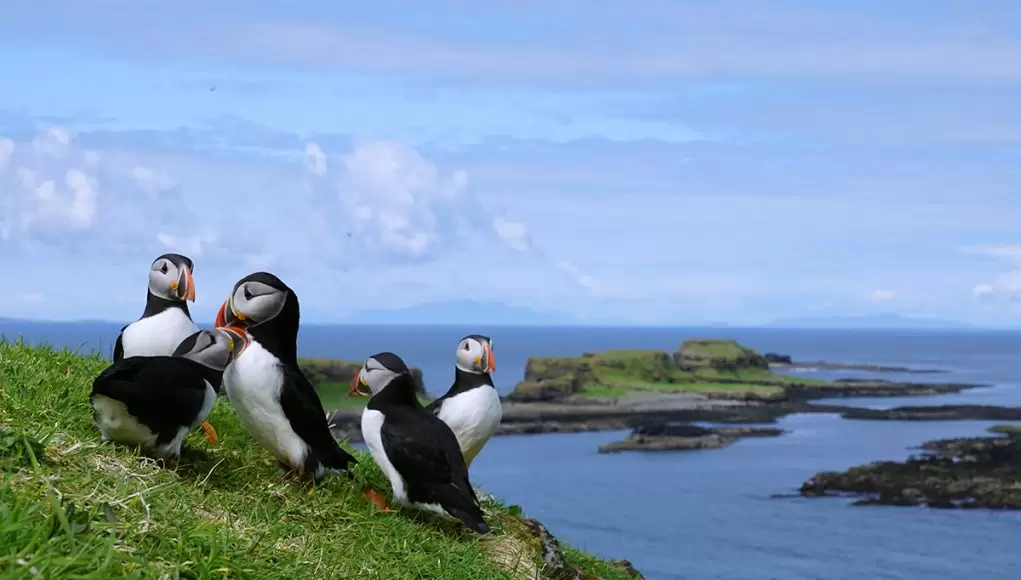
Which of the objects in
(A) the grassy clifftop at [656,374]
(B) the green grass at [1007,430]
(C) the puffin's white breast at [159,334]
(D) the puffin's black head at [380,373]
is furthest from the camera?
(A) the grassy clifftop at [656,374]

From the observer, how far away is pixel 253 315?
848 centimetres

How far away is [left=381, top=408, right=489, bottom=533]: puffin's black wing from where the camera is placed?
849cm

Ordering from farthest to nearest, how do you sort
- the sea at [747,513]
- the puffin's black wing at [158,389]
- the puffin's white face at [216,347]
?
the sea at [747,513] → the puffin's white face at [216,347] → the puffin's black wing at [158,389]

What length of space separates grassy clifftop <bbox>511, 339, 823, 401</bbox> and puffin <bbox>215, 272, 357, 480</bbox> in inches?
3385


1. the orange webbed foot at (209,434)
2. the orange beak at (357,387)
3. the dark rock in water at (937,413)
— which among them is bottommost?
the dark rock in water at (937,413)

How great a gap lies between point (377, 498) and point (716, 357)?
10948 centimetres

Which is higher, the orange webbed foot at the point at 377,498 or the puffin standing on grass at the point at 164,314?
the puffin standing on grass at the point at 164,314

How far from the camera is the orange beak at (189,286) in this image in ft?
30.8

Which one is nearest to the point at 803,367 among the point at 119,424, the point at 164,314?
the point at 164,314

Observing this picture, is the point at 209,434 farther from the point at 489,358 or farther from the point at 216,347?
the point at 489,358

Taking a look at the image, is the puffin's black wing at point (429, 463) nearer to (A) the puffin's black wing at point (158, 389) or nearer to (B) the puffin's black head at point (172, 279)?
(A) the puffin's black wing at point (158, 389)

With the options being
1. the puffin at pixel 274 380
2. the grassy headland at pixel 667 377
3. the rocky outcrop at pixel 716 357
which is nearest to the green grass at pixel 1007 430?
the grassy headland at pixel 667 377

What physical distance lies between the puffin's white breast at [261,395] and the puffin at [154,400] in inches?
7.3

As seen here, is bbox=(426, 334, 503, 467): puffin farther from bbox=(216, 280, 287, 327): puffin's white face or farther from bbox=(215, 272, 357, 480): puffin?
bbox=(216, 280, 287, 327): puffin's white face
